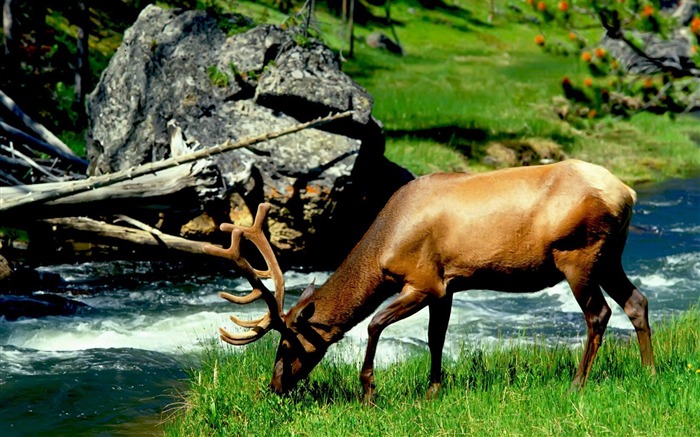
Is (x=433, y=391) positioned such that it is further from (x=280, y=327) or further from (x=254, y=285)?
(x=254, y=285)

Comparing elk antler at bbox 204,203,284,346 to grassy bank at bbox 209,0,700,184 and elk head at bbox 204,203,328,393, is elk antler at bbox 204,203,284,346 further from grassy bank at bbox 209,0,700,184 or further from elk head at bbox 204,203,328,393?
grassy bank at bbox 209,0,700,184

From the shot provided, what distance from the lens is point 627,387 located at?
739cm

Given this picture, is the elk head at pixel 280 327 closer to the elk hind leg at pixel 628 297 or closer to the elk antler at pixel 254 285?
the elk antler at pixel 254 285

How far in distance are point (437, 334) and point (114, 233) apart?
5.57m

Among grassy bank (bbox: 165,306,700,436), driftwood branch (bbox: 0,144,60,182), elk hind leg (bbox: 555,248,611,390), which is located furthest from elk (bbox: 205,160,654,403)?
driftwood branch (bbox: 0,144,60,182)

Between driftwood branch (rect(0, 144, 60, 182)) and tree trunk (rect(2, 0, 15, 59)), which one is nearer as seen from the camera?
driftwood branch (rect(0, 144, 60, 182))

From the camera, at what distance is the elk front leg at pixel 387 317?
7.84m

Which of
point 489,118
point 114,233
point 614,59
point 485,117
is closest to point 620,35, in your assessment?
point 614,59

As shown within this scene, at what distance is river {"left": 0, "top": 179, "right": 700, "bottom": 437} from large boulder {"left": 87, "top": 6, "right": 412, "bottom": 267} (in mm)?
1014

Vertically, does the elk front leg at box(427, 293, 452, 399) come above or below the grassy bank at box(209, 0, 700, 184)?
above

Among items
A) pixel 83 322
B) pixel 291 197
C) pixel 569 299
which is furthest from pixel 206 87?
pixel 569 299

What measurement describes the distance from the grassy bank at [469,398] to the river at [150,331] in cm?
68

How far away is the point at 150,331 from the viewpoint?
11.4 metres

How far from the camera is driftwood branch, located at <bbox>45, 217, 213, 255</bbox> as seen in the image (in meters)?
12.0
